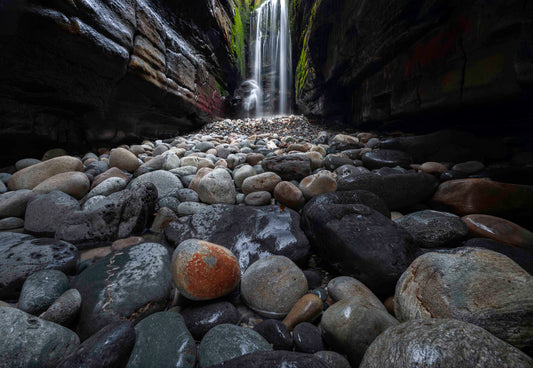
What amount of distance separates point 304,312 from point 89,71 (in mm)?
4423

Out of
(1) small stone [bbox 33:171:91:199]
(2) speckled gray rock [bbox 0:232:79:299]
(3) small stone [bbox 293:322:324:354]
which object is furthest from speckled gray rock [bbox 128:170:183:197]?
(3) small stone [bbox 293:322:324:354]

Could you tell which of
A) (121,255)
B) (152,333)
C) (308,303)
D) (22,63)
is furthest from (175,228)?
(22,63)

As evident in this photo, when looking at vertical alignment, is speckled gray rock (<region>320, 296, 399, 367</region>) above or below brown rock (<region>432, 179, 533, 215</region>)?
below

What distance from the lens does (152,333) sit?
3.28ft

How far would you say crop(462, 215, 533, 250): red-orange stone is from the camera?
4.81 feet

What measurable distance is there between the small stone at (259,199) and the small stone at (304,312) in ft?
4.28

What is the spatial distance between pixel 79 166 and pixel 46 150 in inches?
40.9

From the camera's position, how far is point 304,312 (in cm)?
111

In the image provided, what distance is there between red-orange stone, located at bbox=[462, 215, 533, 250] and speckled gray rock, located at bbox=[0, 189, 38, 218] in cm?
444

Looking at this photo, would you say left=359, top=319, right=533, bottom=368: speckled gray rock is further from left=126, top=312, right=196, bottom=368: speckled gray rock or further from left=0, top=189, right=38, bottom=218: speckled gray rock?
left=0, top=189, right=38, bottom=218: speckled gray rock

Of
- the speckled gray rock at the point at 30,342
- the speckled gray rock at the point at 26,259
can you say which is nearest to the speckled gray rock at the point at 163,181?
the speckled gray rock at the point at 26,259

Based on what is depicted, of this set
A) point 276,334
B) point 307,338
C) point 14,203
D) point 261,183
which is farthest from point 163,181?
point 307,338

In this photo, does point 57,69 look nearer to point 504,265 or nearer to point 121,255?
point 121,255

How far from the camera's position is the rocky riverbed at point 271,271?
2.72ft
